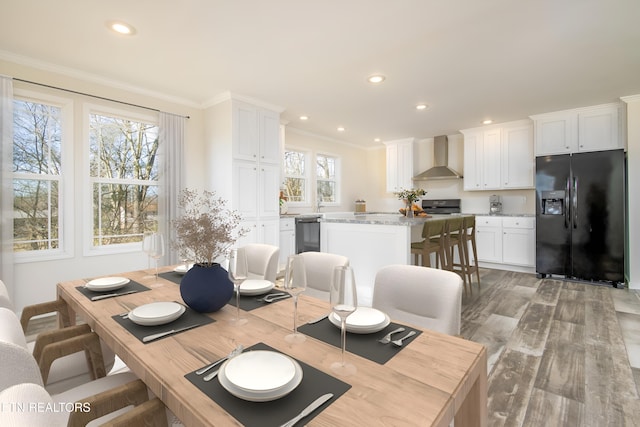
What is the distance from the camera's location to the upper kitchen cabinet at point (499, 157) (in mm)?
5070

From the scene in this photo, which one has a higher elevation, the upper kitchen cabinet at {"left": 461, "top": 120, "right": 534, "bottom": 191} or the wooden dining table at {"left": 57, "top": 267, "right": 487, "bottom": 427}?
the upper kitchen cabinet at {"left": 461, "top": 120, "right": 534, "bottom": 191}

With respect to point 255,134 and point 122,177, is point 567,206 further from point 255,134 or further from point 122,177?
point 122,177

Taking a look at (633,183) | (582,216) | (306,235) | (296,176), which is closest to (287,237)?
(306,235)

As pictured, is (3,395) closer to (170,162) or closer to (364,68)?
(364,68)

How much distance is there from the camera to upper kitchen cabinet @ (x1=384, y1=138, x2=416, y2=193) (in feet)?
20.7

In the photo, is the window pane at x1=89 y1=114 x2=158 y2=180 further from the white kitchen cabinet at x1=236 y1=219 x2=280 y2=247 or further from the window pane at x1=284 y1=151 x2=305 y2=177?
the window pane at x1=284 y1=151 x2=305 y2=177

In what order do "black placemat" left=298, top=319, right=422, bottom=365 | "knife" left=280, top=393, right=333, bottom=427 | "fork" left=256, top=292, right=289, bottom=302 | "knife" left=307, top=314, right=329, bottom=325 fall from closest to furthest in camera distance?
"knife" left=280, top=393, right=333, bottom=427, "black placemat" left=298, top=319, right=422, bottom=365, "knife" left=307, top=314, right=329, bottom=325, "fork" left=256, top=292, right=289, bottom=302

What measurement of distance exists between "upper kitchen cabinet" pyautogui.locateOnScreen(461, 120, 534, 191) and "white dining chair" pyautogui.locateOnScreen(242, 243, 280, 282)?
16.0 feet

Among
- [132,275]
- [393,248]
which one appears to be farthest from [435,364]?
[393,248]

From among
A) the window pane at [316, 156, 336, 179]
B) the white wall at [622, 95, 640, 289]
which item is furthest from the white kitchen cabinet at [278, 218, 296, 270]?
the white wall at [622, 95, 640, 289]

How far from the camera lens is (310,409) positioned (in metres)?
0.65

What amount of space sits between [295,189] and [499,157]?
3.75m

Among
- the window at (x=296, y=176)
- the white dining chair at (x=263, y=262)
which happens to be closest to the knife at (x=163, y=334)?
the white dining chair at (x=263, y=262)

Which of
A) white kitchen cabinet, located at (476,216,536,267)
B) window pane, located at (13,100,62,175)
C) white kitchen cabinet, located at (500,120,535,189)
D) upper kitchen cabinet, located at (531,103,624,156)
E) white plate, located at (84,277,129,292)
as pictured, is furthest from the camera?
white kitchen cabinet, located at (500,120,535,189)
